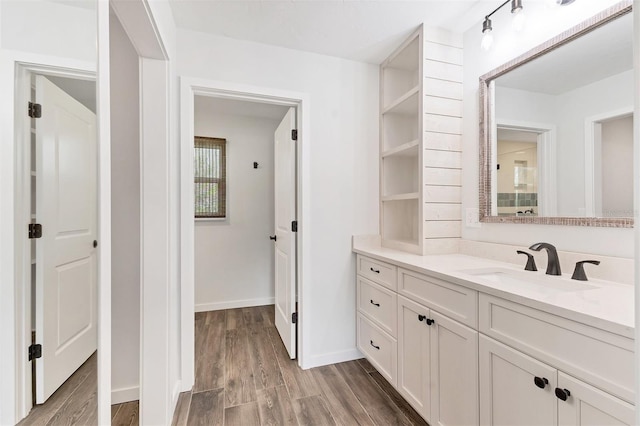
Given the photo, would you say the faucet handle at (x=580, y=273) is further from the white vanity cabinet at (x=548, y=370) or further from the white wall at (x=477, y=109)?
the white vanity cabinet at (x=548, y=370)

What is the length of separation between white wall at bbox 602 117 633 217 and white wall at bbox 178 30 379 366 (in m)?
1.35

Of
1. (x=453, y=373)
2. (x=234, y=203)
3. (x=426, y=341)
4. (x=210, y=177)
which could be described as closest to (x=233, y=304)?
(x=234, y=203)

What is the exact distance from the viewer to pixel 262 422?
160 centimetres

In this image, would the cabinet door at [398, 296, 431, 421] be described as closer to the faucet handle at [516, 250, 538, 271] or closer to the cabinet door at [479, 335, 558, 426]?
the cabinet door at [479, 335, 558, 426]

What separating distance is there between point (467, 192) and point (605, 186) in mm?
741

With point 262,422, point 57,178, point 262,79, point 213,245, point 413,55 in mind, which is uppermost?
point 413,55

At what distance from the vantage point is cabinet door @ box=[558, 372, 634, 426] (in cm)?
75

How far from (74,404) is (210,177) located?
9.23 feet

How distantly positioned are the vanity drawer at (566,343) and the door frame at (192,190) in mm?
1298

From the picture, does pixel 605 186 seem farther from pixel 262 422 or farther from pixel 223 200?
pixel 223 200

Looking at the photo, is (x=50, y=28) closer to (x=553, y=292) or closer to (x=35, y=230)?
(x=35, y=230)

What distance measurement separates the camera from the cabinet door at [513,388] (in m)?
0.92

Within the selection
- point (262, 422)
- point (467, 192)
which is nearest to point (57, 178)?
point (262, 422)

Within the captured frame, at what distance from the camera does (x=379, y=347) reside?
6.25 feet
